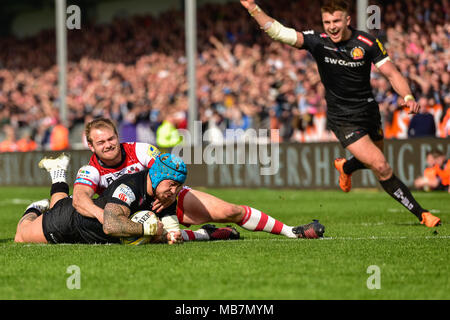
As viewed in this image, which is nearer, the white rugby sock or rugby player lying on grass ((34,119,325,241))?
rugby player lying on grass ((34,119,325,241))

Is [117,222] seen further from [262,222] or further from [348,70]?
[348,70]

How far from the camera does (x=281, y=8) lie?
83.3 feet

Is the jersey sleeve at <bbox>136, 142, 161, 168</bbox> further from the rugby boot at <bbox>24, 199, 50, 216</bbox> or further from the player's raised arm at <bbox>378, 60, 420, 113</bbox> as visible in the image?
the player's raised arm at <bbox>378, 60, 420, 113</bbox>

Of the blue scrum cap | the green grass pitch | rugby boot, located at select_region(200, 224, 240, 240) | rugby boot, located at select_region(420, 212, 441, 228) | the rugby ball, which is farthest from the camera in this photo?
rugby boot, located at select_region(420, 212, 441, 228)

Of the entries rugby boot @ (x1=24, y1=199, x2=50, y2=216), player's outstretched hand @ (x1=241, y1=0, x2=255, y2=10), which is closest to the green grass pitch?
rugby boot @ (x1=24, y1=199, x2=50, y2=216)

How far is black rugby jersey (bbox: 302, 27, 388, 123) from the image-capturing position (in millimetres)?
9516

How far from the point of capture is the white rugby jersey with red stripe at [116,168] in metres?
8.02

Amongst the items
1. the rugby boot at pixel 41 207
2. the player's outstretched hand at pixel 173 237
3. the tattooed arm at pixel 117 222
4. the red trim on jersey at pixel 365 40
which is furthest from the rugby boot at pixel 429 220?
the rugby boot at pixel 41 207

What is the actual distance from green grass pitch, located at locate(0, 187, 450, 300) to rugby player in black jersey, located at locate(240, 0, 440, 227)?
0.59 m

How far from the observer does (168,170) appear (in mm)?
7184

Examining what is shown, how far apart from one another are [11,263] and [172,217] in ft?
5.34

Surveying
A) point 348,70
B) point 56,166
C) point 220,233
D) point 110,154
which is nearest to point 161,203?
point 110,154

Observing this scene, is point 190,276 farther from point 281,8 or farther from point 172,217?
point 281,8

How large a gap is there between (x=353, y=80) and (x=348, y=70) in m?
0.17
